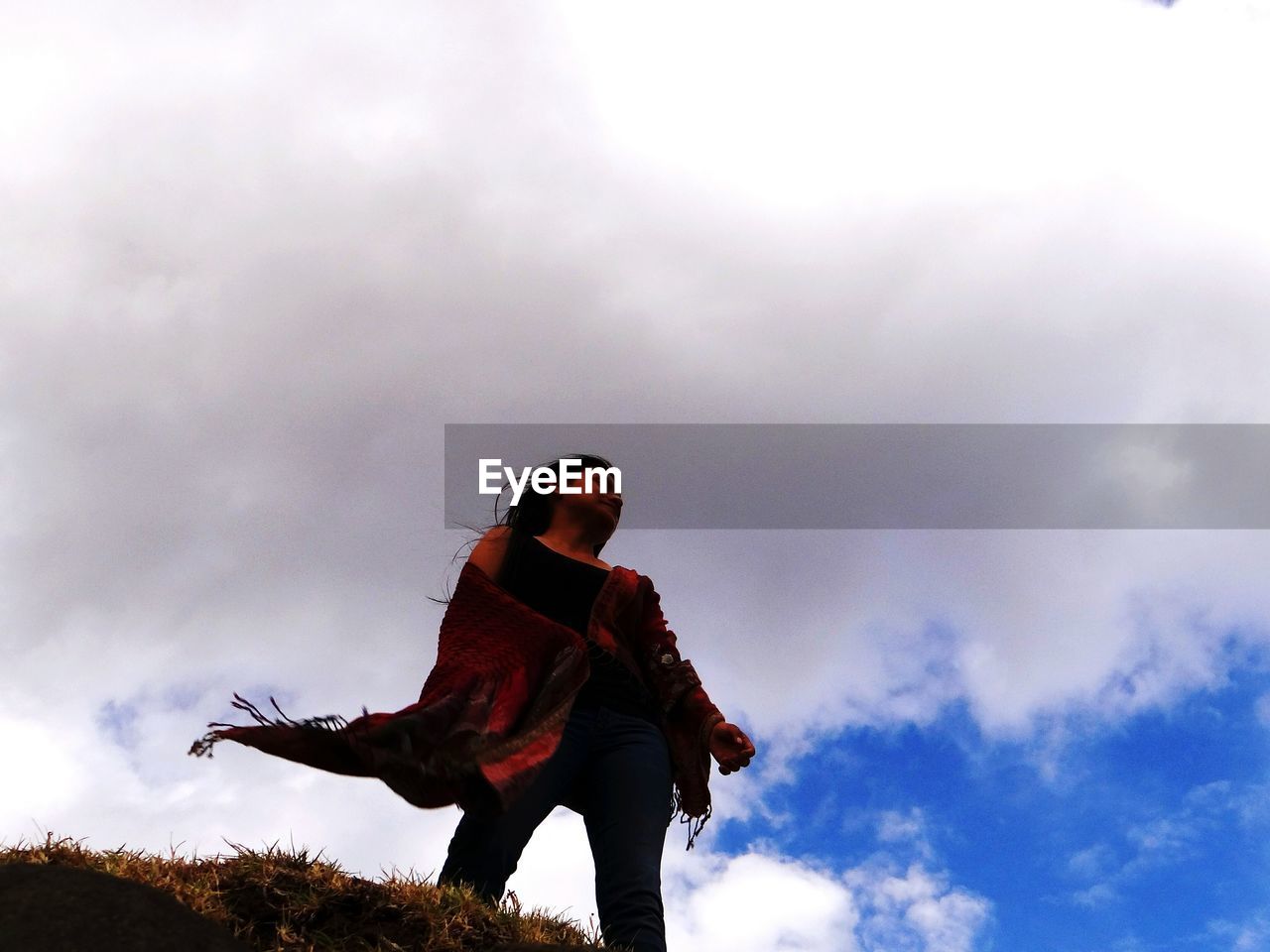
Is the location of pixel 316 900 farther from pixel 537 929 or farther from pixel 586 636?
pixel 586 636

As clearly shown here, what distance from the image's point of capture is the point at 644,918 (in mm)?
4473

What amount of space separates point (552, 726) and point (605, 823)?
46 centimetres

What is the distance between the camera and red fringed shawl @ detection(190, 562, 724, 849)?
13.6 feet

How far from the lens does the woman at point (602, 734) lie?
15.1 ft

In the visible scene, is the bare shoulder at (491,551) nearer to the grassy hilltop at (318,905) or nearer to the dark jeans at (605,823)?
the dark jeans at (605,823)

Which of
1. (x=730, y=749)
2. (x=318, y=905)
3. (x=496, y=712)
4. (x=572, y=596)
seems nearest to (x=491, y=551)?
(x=572, y=596)

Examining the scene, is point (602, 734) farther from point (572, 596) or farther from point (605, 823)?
point (572, 596)

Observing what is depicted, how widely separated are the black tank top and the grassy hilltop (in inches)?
39.2

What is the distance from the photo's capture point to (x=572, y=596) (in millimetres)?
5266

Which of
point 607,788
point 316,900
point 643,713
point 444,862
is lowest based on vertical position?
point 316,900

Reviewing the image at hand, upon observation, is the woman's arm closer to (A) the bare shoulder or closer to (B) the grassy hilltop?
(A) the bare shoulder

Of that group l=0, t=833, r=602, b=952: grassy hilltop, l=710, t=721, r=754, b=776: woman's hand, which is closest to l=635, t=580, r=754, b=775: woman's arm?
l=710, t=721, r=754, b=776: woman's hand

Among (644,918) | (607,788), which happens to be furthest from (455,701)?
(644,918)

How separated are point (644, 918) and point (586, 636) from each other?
124 cm
